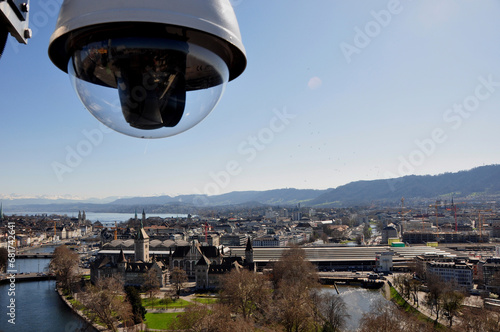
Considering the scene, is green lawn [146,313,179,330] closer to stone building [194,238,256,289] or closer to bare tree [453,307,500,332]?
stone building [194,238,256,289]

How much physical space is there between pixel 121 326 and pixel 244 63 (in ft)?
56.9

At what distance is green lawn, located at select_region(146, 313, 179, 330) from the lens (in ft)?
51.4

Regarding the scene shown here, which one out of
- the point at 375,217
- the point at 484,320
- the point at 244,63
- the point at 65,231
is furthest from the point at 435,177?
the point at 244,63

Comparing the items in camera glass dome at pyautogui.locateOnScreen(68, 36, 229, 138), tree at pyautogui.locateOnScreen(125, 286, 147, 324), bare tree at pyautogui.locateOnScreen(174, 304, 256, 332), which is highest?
camera glass dome at pyautogui.locateOnScreen(68, 36, 229, 138)

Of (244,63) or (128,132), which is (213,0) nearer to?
(244,63)

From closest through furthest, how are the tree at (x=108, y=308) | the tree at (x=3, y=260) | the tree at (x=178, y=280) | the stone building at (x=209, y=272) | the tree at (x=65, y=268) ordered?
the tree at (x=108, y=308) → the tree at (x=178, y=280) → the tree at (x=65, y=268) → the stone building at (x=209, y=272) → the tree at (x=3, y=260)

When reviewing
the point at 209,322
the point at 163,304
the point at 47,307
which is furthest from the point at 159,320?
the point at 47,307

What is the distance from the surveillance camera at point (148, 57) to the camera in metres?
1.00

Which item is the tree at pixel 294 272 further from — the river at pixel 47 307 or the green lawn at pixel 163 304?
the green lawn at pixel 163 304

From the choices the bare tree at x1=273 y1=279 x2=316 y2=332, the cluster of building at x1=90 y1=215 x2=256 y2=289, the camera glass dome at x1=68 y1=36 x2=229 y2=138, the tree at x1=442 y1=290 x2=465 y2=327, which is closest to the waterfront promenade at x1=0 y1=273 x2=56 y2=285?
the cluster of building at x1=90 y1=215 x2=256 y2=289

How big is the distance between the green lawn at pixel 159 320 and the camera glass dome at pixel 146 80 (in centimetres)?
1556

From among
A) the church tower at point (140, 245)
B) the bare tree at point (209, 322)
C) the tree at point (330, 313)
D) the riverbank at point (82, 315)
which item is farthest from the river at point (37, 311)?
the tree at point (330, 313)

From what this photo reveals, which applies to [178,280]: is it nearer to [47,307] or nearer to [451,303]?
[47,307]

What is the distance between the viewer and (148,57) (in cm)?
113
